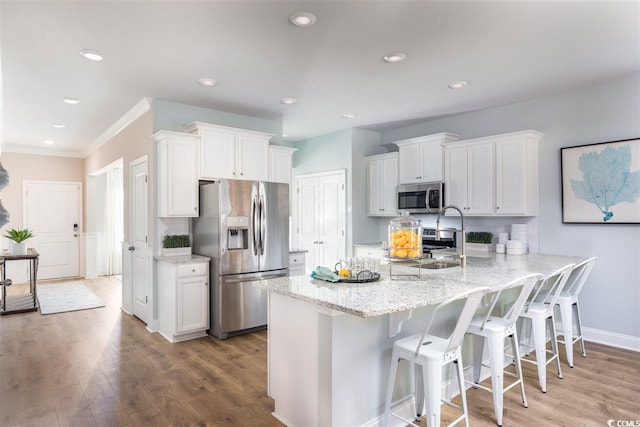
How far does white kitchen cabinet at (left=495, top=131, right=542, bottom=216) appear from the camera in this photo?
4246 mm

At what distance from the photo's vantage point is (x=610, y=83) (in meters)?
3.87

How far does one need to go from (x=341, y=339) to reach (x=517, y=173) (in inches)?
127

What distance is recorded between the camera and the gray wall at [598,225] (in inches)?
149

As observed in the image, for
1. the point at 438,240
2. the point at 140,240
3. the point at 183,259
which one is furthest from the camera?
the point at 438,240

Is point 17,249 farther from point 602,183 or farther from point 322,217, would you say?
point 602,183

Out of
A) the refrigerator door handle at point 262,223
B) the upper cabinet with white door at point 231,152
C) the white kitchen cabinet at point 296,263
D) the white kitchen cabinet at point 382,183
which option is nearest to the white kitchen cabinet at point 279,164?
the upper cabinet with white door at point 231,152

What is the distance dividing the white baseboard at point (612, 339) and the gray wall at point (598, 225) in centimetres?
4

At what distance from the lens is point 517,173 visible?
4.28 meters

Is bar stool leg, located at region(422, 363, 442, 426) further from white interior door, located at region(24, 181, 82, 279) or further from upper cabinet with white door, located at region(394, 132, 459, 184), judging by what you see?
white interior door, located at region(24, 181, 82, 279)

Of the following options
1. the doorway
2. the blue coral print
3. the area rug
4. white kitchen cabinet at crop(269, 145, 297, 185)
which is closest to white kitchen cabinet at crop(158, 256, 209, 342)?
white kitchen cabinet at crop(269, 145, 297, 185)

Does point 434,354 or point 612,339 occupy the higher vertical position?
point 434,354

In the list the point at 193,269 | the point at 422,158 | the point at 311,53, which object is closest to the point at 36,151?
the point at 193,269

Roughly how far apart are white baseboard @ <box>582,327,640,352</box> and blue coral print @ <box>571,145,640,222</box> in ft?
3.84

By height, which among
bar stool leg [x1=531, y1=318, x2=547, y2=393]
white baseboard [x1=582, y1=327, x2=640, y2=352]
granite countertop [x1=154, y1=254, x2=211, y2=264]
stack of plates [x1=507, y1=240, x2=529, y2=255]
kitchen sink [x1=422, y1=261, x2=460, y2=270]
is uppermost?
stack of plates [x1=507, y1=240, x2=529, y2=255]
